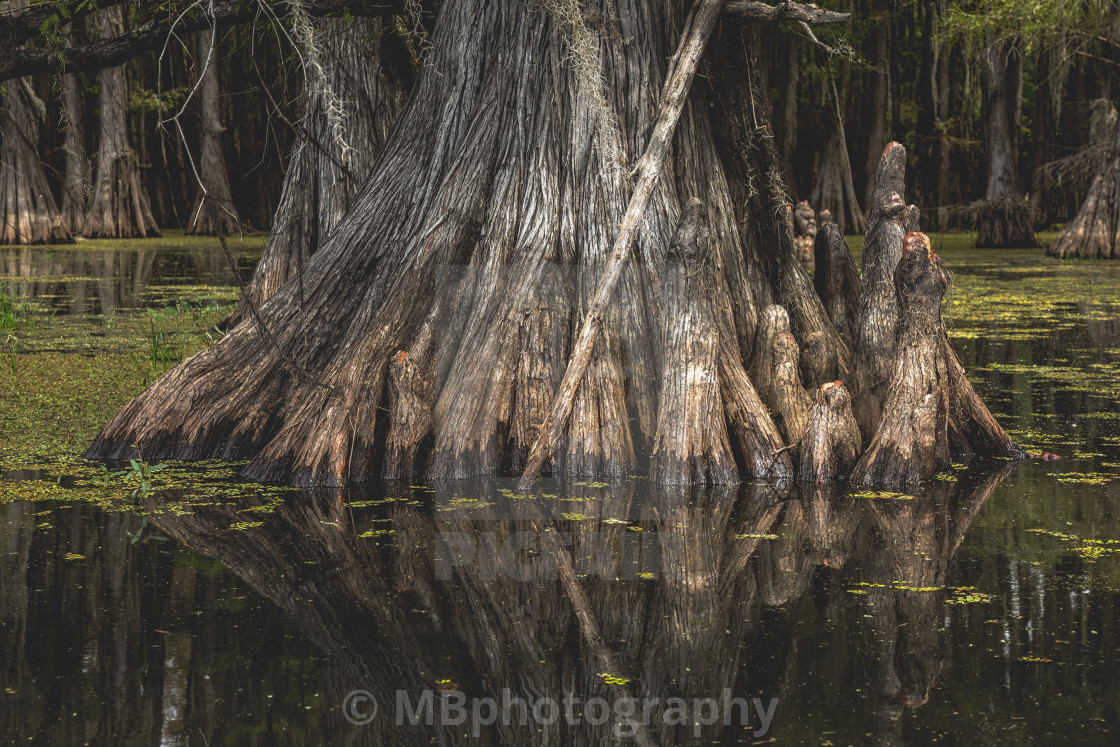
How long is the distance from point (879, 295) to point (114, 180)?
23089 mm

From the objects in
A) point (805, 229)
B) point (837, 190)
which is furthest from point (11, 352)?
point (837, 190)

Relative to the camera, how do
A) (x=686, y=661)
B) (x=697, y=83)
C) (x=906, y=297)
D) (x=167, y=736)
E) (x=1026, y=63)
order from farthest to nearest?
(x=1026, y=63)
(x=697, y=83)
(x=906, y=297)
(x=686, y=661)
(x=167, y=736)

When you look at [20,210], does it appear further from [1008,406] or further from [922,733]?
[922,733]

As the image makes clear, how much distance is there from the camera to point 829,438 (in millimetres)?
5629

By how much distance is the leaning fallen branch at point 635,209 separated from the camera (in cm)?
552

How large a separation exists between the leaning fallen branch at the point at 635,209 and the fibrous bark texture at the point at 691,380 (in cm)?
25

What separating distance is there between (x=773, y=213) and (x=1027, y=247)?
1921cm

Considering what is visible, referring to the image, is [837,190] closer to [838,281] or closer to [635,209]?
[838,281]

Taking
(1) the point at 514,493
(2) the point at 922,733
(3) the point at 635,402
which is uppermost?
(3) the point at 635,402

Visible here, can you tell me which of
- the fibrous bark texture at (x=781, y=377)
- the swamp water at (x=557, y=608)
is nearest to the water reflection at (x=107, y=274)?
the swamp water at (x=557, y=608)

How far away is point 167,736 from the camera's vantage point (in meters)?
2.89

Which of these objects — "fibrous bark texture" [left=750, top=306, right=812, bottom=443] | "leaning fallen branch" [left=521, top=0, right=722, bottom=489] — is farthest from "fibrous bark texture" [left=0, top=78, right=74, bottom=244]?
"fibrous bark texture" [left=750, top=306, right=812, bottom=443]

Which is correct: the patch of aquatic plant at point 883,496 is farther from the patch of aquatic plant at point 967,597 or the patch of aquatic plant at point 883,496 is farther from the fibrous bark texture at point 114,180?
the fibrous bark texture at point 114,180

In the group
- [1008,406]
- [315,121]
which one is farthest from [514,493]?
[315,121]
